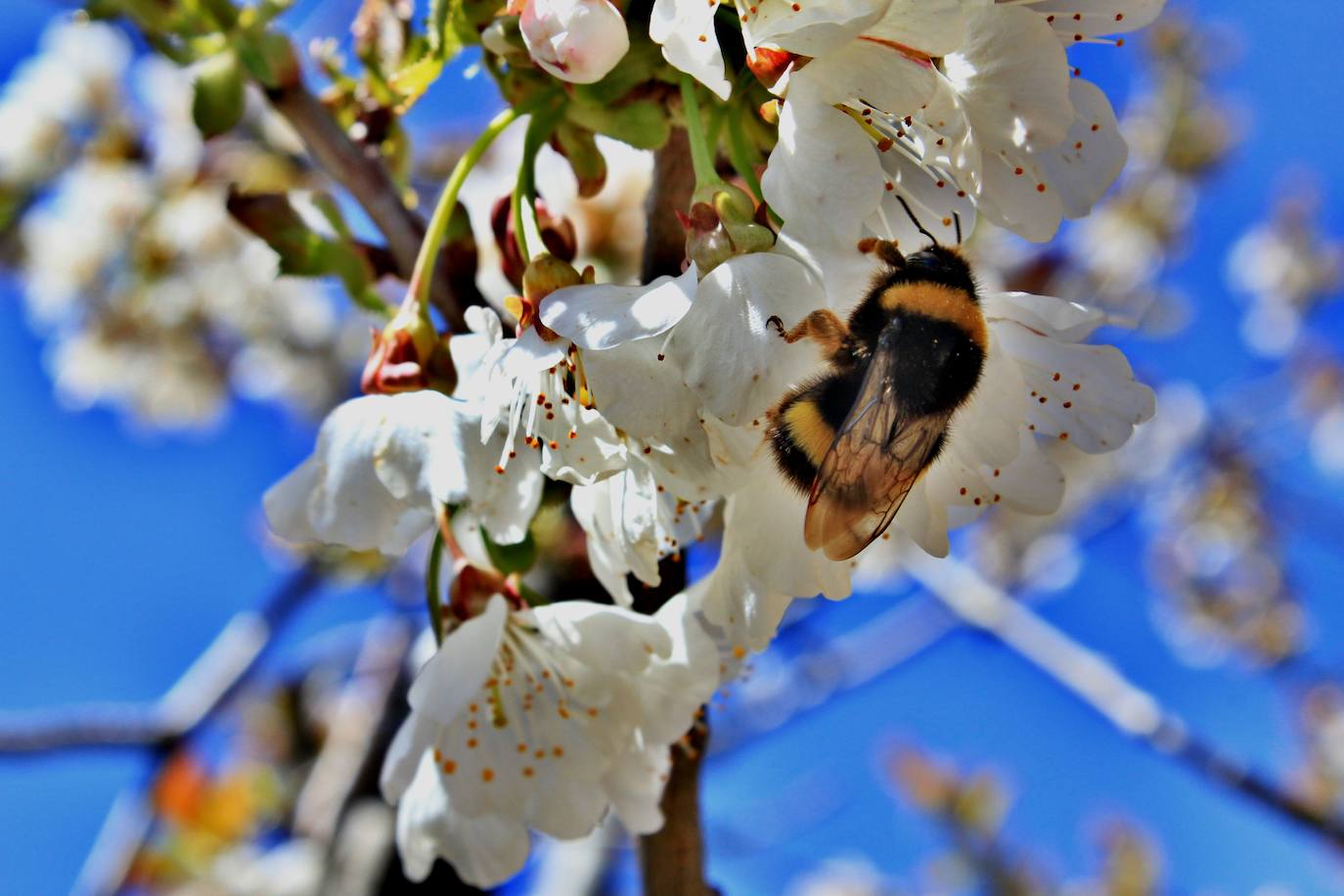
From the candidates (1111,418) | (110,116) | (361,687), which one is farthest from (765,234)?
(110,116)

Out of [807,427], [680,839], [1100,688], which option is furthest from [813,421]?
[1100,688]

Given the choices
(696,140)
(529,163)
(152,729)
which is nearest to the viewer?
(696,140)

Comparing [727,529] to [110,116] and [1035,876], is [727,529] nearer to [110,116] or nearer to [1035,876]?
[110,116]

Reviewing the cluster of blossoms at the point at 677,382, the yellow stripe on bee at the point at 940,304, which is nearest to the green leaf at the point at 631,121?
the cluster of blossoms at the point at 677,382

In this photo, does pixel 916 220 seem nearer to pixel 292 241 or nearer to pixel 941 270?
pixel 941 270

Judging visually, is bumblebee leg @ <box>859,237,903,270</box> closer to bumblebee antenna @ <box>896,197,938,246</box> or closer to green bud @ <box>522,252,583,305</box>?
bumblebee antenna @ <box>896,197,938,246</box>

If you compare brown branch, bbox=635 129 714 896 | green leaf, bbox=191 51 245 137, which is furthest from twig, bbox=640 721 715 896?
green leaf, bbox=191 51 245 137

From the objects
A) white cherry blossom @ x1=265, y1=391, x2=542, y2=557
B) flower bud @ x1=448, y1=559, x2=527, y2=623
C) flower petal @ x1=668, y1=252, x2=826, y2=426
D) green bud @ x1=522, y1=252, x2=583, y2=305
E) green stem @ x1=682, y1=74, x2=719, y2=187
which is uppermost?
green stem @ x1=682, y1=74, x2=719, y2=187
